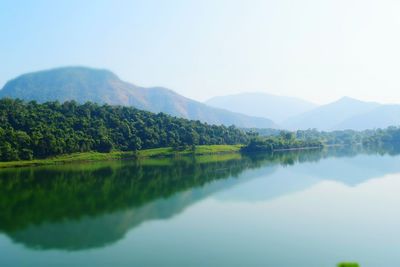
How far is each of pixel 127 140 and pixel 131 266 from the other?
202 ft

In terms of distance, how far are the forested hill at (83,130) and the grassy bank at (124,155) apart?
1747 mm

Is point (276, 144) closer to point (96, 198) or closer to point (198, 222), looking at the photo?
point (96, 198)

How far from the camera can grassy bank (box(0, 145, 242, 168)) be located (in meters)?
55.4

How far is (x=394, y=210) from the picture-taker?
25.0 metres

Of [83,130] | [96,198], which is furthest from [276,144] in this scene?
[96,198]

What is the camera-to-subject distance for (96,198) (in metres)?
29.2

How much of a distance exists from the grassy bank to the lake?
1729cm

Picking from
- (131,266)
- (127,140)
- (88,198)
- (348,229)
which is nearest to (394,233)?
(348,229)

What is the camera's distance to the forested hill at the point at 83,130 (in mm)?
58500

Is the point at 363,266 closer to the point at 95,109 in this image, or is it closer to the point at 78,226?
the point at 78,226

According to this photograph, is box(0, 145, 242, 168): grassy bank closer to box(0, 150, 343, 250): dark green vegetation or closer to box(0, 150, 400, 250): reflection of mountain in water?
box(0, 150, 400, 250): reflection of mountain in water

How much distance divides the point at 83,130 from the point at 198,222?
5393cm

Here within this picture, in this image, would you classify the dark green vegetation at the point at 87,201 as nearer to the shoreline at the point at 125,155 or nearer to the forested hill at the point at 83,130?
the shoreline at the point at 125,155

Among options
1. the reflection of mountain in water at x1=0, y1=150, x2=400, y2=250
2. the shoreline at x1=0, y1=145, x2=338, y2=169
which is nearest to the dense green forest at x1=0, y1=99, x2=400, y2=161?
the shoreline at x1=0, y1=145, x2=338, y2=169
